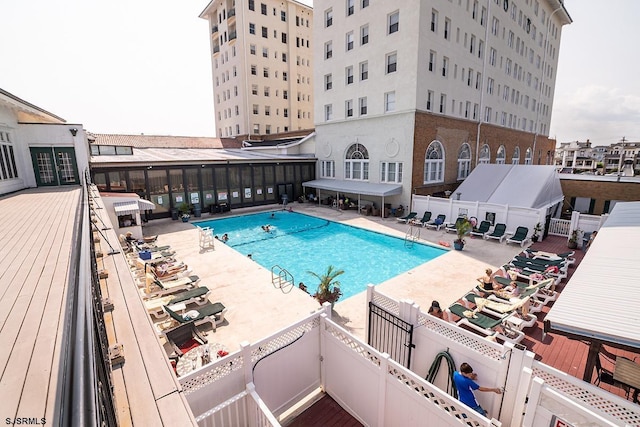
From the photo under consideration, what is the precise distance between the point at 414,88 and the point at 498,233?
34.7ft

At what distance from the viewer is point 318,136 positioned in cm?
2667

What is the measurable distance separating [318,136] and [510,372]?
79.5 ft

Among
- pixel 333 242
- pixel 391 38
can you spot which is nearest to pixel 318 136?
pixel 391 38

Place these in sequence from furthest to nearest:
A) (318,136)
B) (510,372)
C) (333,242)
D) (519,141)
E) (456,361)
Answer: (519,141) → (318,136) → (333,242) → (456,361) → (510,372)

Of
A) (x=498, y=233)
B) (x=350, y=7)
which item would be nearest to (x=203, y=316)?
(x=498, y=233)

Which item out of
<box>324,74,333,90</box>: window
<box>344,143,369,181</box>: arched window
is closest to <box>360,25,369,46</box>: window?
<box>324,74,333,90</box>: window

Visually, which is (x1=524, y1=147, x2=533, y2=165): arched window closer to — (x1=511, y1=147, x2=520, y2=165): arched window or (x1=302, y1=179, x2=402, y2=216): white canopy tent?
(x1=511, y1=147, x2=520, y2=165): arched window

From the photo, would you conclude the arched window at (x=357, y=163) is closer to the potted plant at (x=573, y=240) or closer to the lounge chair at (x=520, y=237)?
the lounge chair at (x=520, y=237)

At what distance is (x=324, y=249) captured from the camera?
15.1 m

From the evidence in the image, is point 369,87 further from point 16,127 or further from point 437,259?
point 16,127

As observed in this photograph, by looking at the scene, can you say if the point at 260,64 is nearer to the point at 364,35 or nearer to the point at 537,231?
the point at 364,35

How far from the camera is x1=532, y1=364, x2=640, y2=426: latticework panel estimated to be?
372cm

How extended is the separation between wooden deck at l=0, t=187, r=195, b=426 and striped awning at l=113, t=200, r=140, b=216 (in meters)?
9.72

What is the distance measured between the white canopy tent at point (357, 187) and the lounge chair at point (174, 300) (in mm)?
13719
